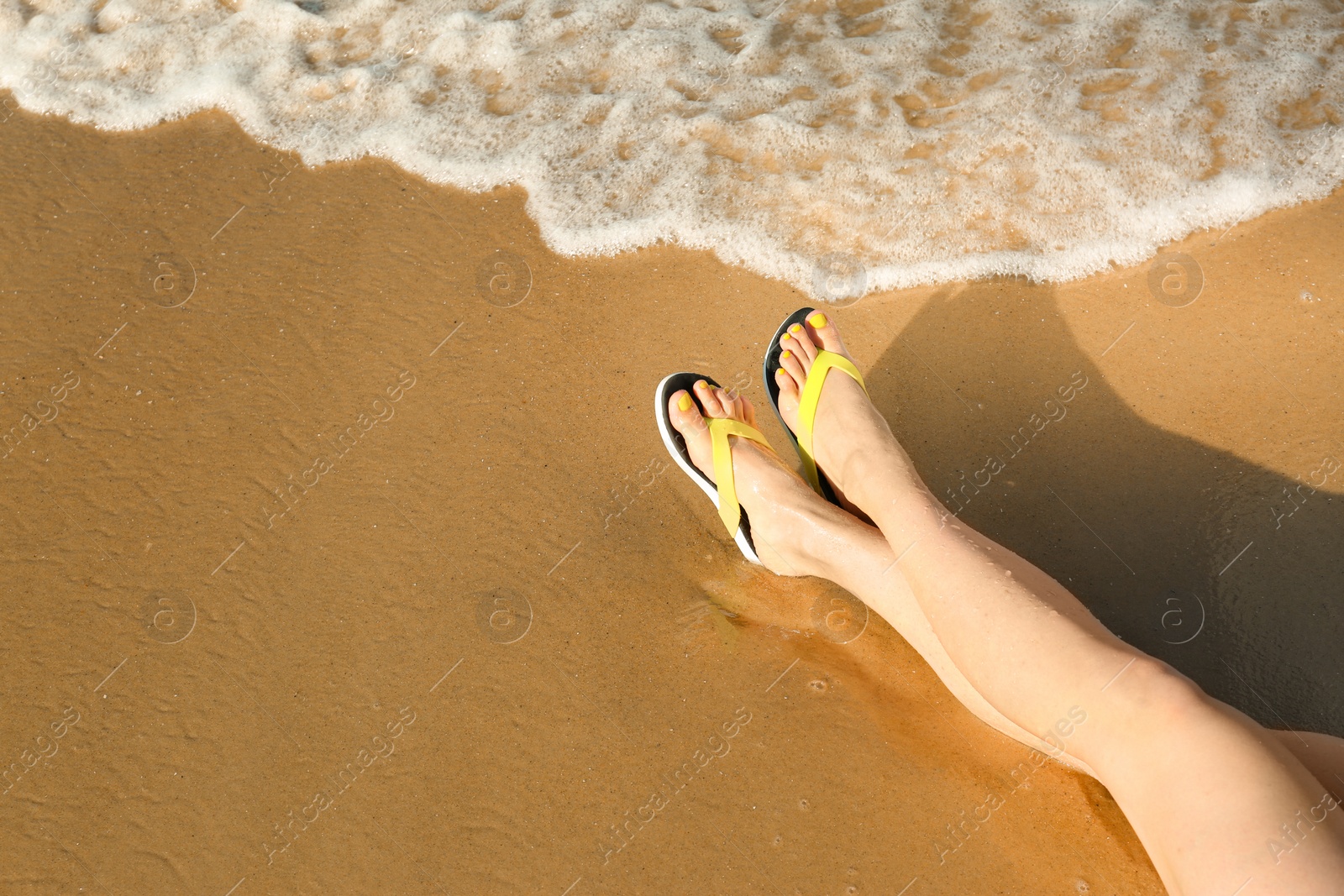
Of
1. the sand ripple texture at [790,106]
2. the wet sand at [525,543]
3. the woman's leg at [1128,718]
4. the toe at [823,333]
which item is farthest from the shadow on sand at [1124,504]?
the woman's leg at [1128,718]

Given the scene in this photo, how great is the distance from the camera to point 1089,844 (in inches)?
75.5

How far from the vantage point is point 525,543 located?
2355mm

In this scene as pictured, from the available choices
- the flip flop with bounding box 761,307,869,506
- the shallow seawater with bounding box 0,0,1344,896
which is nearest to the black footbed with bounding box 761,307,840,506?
the flip flop with bounding box 761,307,869,506

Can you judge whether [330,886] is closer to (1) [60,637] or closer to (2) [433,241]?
(1) [60,637]

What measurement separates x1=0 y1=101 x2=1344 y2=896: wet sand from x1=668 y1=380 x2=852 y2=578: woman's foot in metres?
0.13

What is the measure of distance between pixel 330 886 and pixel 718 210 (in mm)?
2253

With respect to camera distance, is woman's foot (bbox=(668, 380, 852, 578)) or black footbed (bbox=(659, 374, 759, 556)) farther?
black footbed (bbox=(659, 374, 759, 556))

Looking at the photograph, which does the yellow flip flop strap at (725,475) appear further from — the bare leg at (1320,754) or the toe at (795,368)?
the bare leg at (1320,754)

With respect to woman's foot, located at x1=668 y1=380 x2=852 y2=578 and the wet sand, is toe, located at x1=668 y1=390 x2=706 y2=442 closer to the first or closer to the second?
woman's foot, located at x1=668 y1=380 x2=852 y2=578

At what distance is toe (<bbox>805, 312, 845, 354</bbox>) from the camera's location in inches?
96.7

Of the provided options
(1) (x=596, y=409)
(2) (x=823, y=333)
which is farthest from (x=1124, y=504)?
(1) (x=596, y=409)

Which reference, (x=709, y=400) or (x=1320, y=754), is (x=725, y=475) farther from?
(x=1320, y=754)

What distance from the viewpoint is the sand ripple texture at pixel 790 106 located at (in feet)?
9.62

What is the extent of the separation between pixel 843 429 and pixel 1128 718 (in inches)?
38.1
